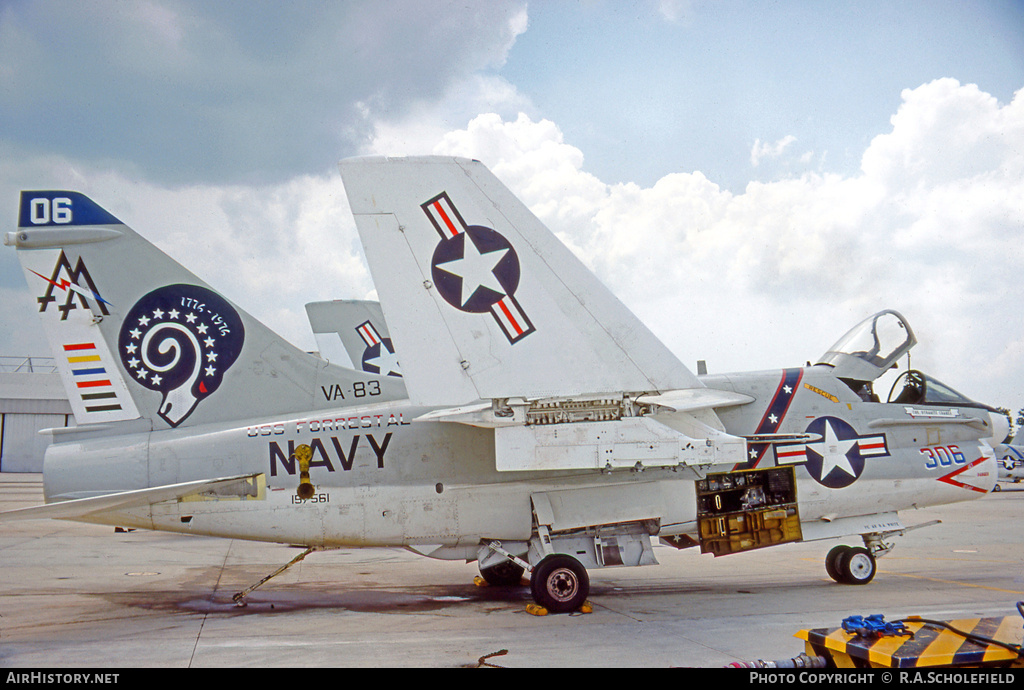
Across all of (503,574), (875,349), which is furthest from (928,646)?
(503,574)

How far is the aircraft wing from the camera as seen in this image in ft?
22.3

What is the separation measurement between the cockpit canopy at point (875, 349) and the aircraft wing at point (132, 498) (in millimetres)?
7801

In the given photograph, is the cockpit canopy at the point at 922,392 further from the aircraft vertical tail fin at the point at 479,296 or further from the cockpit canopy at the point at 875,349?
the aircraft vertical tail fin at the point at 479,296

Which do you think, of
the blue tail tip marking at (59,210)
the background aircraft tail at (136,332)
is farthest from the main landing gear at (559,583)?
the blue tail tip marking at (59,210)

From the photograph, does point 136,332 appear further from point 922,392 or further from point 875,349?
point 922,392

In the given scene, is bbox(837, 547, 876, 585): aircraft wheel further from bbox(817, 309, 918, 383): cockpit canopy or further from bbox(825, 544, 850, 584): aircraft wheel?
bbox(817, 309, 918, 383): cockpit canopy

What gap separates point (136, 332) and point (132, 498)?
6.87 feet

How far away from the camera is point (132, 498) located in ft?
24.5

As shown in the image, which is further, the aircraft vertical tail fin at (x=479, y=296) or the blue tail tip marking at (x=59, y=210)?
the blue tail tip marking at (x=59, y=210)

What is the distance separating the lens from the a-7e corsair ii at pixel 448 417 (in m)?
7.73

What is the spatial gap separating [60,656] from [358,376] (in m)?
4.22

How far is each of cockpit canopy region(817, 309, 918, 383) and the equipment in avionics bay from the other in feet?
5.96

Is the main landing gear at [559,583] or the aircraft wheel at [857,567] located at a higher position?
the main landing gear at [559,583]
